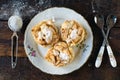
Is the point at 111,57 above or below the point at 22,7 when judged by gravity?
below

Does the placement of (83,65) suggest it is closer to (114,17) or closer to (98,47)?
(98,47)


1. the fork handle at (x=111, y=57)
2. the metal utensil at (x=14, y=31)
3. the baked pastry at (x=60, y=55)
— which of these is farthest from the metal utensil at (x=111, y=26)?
the metal utensil at (x=14, y=31)

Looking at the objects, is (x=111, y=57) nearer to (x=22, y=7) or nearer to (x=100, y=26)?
(x=100, y=26)

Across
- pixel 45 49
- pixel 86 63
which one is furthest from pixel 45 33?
pixel 86 63

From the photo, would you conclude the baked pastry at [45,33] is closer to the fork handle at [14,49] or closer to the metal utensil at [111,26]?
the fork handle at [14,49]
